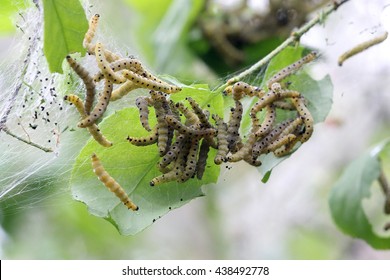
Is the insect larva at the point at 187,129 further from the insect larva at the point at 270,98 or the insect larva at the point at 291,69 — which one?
the insect larva at the point at 291,69

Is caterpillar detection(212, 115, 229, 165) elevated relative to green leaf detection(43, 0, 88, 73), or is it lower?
lower

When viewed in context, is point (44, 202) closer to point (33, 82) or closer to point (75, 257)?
point (33, 82)

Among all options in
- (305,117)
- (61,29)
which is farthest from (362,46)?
(61,29)

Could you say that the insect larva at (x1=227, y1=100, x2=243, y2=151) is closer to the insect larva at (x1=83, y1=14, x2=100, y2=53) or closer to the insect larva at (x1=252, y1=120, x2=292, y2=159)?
the insect larva at (x1=252, y1=120, x2=292, y2=159)

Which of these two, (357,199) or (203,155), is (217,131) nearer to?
(203,155)

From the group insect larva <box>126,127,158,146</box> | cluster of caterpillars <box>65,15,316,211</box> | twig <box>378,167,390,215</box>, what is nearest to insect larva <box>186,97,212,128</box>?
cluster of caterpillars <box>65,15,316,211</box>

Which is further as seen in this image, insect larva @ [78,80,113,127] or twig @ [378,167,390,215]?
twig @ [378,167,390,215]
